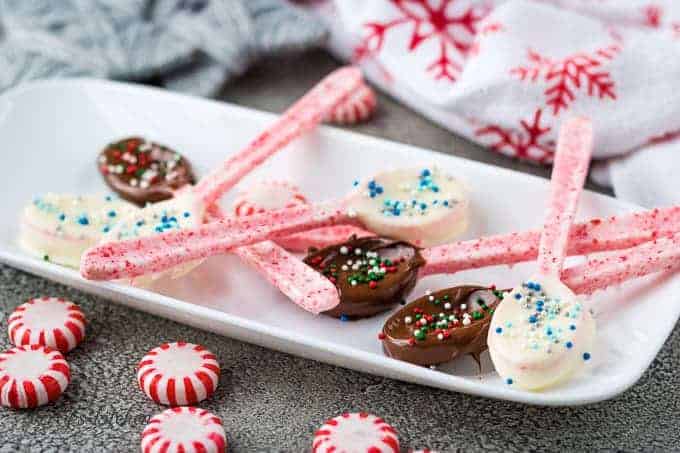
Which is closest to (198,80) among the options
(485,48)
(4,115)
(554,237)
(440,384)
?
(4,115)

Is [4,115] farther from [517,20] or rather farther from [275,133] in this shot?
[517,20]

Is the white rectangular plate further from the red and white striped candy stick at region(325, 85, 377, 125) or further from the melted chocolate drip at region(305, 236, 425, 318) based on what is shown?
the red and white striped candy stick at region(325, 85, 377, 125)

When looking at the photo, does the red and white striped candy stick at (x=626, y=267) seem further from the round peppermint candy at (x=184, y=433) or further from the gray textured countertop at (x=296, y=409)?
the round peppermint candy at (x=184, y=433)

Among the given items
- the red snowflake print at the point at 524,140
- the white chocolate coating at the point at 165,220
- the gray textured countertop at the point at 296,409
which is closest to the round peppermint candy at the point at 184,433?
the gray textured countertop at the point at 296,409

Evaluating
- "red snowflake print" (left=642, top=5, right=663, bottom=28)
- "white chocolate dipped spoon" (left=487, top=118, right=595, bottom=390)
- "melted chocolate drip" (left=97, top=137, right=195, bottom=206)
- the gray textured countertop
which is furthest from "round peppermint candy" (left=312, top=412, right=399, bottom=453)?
"red snowflake print" (left=642, top=5, right=663, bottom=28)

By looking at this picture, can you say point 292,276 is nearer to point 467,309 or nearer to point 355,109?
point 467,309

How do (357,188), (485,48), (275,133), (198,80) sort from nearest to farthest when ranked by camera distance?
(357,188)
(275,133)
(485,48)
(198,80)

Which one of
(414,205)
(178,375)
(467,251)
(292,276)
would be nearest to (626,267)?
(467,251)
